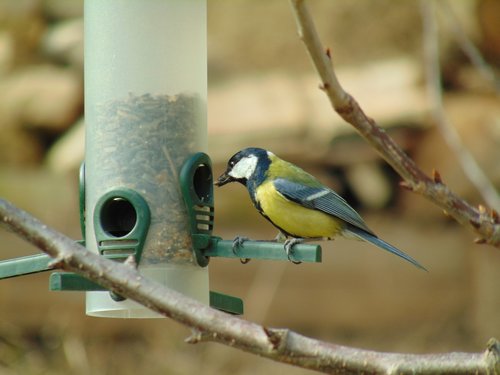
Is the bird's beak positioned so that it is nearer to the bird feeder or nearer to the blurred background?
the bird feeder

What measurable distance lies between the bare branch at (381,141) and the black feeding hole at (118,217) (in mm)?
1879

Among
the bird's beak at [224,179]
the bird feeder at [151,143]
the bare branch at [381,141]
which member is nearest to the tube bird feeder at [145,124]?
the bird feeder at [151,143]

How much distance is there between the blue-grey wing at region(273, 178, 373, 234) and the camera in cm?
405

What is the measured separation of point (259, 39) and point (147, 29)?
5361 mm

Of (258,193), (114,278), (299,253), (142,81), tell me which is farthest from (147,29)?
(114,278)

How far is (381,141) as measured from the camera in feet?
6.60

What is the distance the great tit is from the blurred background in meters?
3.48

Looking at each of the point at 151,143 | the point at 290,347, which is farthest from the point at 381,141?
the point at 151,143

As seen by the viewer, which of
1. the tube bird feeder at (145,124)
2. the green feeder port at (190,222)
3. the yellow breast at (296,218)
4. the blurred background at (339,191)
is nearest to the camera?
the green feeder port at (190,222)

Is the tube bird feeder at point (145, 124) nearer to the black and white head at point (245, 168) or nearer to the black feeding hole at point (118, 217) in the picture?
the black feeding hole at point (118, 217)

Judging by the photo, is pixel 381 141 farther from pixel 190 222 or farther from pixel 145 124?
pixel 145 124

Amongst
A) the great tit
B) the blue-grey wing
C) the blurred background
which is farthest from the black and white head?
the blurred background

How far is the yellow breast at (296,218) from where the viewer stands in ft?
13.2

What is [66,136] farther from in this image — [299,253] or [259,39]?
[299,253]
